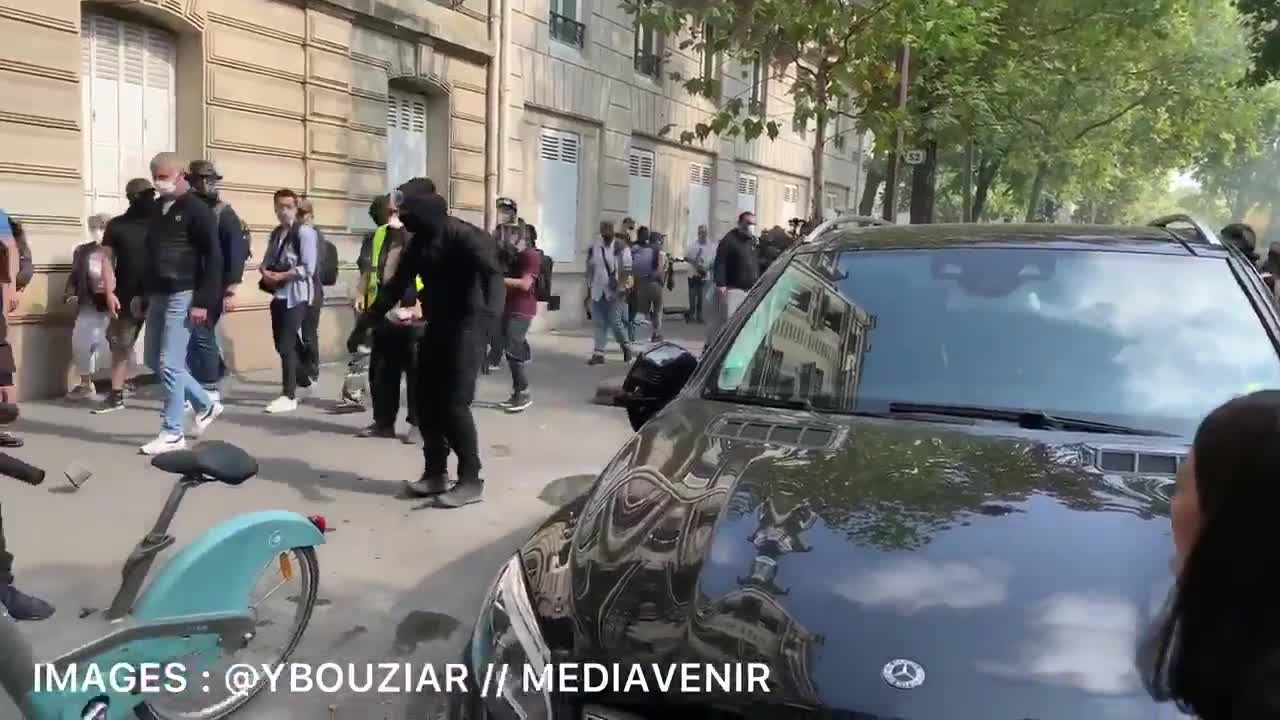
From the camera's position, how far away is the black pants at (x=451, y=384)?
21.3ft

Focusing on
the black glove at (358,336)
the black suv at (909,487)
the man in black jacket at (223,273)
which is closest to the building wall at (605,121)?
the man in black jacket at (223,273)

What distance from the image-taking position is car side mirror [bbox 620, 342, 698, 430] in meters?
3.81

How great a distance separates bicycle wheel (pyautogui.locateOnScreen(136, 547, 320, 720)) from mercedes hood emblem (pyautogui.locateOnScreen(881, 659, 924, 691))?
2.47m

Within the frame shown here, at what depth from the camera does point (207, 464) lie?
11.4 ft

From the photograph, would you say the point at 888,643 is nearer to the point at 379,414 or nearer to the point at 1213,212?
the point at 379,414

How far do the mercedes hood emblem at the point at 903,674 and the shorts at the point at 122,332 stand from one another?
8.41 meters

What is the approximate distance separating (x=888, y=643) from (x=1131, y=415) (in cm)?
149

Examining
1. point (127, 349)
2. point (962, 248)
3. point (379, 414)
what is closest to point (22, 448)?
point (127, 349)

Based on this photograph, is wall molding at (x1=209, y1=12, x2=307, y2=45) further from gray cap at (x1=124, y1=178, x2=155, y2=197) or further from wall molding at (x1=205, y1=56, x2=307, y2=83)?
gray cap at (x1=124, y1=178, x2=155, y2=197)

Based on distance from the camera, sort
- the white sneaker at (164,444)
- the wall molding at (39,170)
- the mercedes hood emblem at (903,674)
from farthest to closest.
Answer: the wall molding at (39,170) < the white sneaker at (164,444) < the mercedes hood emblem at (903,674)

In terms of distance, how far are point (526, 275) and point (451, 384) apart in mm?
4192

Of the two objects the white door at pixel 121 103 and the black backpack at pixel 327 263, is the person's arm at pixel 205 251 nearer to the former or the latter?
the black backpack at pixel 327 263

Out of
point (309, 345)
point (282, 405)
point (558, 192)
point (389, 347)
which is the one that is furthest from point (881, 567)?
point (558, 192)

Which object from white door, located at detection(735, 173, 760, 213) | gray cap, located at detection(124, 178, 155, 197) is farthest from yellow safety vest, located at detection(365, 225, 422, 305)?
white door, located at detection(735, 173, 760, 213)
